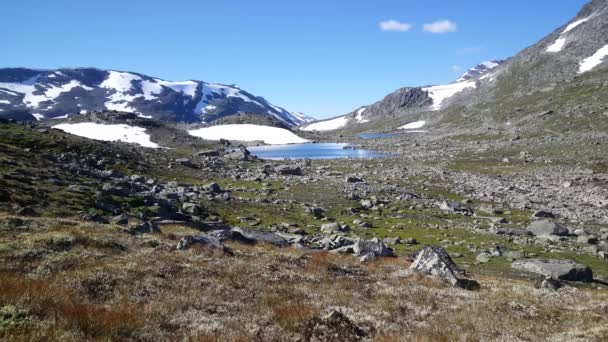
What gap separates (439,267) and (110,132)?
14529 cm

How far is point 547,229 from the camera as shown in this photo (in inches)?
1507

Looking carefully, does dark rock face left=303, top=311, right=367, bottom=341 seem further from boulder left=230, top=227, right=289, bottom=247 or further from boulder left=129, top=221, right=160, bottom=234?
boulder left=230, top=227, right=289, bottom=247

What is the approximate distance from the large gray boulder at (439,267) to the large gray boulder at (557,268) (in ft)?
21.3

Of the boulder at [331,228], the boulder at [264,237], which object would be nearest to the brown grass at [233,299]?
the boulder at [264,237]

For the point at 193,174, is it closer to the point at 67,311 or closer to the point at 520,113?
the point at 67,311

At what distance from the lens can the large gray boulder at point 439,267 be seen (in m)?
21.6

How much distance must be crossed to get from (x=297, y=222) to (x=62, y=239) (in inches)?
1084

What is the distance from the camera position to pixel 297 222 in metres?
44.4

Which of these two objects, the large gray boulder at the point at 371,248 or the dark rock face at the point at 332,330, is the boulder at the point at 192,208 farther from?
the dark rock face at the point at 332,330

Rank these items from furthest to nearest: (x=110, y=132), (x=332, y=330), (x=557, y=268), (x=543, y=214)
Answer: (x=110, y=132), (x=543, y=214), (x=557, y=268), (x=332, y=330)

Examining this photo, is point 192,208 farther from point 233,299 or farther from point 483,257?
point 233,299

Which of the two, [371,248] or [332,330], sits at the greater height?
[332,330]

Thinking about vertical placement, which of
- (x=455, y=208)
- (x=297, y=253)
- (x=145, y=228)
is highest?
(x=145, y=228)

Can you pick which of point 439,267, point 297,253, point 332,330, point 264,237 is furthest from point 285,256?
point 332,330
